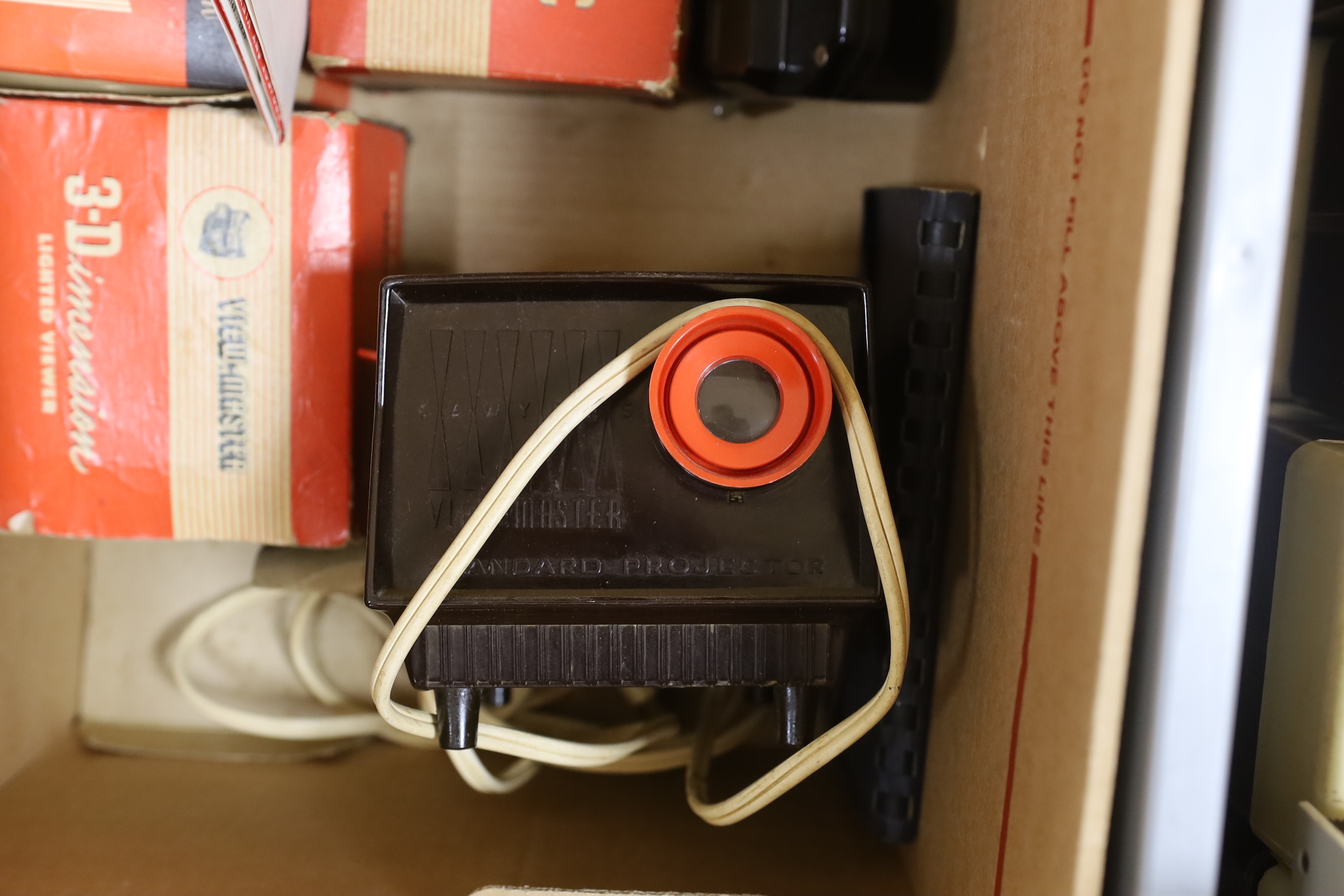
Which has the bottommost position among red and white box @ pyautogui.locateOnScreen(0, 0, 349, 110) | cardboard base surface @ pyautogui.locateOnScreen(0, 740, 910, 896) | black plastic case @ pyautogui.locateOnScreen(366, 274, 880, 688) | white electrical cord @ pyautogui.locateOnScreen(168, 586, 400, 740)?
cardboard base surface @ pyautogui.locateOnScreen(0, 740, 910, 896)

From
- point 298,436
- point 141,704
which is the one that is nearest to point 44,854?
point 141,704

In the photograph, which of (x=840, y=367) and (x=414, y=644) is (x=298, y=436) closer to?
(x=414, y=644)

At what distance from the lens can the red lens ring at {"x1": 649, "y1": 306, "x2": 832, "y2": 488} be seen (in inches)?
19.3

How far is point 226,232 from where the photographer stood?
62 cm

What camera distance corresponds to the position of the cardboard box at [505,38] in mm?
622

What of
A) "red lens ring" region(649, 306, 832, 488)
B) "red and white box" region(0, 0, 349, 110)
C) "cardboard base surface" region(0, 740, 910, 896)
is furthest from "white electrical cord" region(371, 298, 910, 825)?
"red and white box" region(0, 0, 349, 110)

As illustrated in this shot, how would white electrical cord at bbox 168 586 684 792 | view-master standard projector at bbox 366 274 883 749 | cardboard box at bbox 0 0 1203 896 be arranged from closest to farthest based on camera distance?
1. cardboard box at bbox 0 0 1203 896
2. view-master standard projector at bbox 366 274 883 749
3. white electrical cord at bbox 168 586 684 792

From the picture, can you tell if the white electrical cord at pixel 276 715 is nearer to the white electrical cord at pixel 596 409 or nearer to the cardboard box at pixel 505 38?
the white electrical cord at pixel 596 409

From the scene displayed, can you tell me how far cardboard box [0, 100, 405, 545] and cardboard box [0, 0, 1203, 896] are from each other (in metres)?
0.17

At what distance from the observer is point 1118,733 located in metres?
0.39

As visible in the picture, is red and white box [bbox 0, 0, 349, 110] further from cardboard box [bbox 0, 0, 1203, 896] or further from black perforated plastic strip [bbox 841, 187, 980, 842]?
black perforated plastic strip [bbox 841, 187, 980, 842]

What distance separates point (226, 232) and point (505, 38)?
0.23 metres

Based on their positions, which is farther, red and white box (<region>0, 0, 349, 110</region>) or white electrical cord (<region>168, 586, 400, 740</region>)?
white electrical cord (<region>168, 586, 400, 740</region>)

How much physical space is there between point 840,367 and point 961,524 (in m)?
0.17
